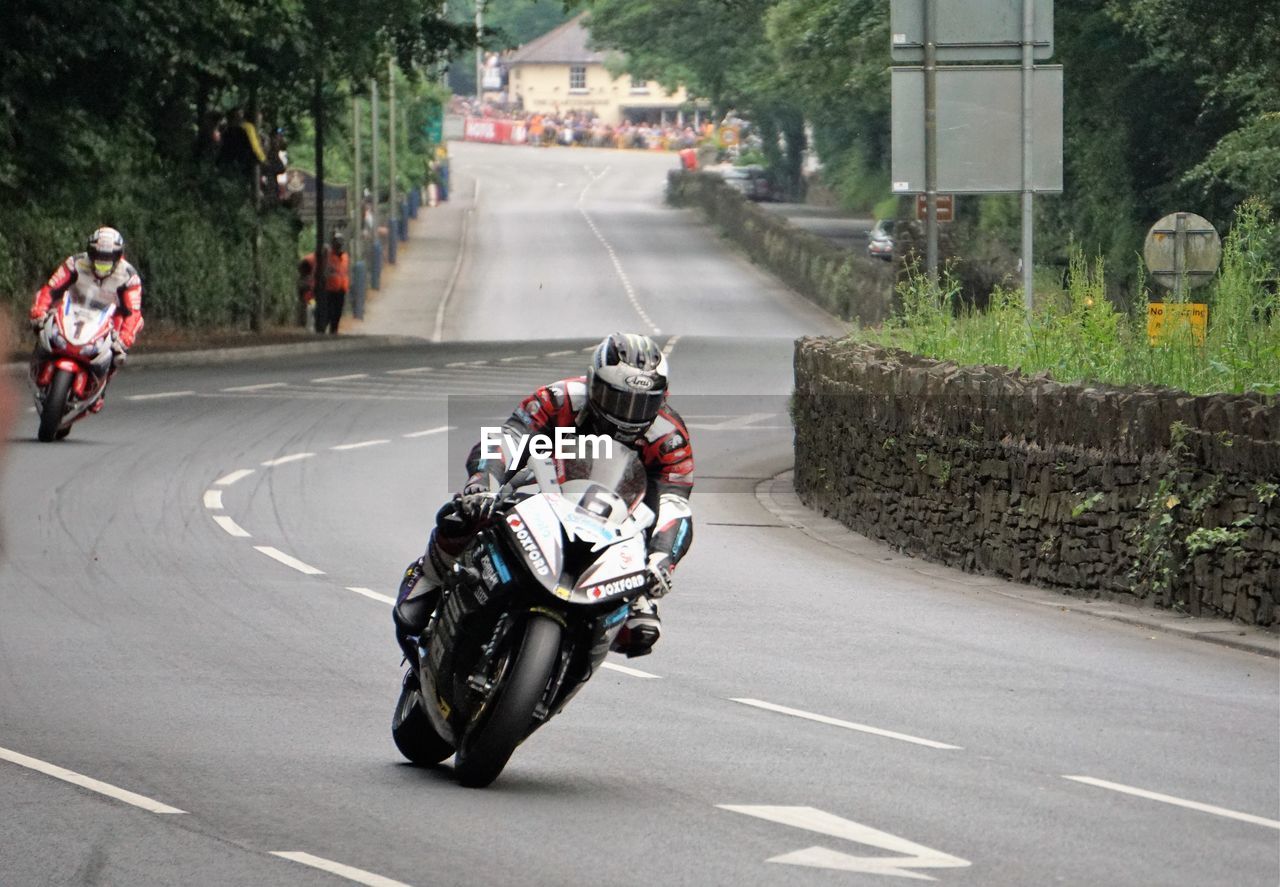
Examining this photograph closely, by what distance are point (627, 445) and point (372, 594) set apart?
5.13 metres

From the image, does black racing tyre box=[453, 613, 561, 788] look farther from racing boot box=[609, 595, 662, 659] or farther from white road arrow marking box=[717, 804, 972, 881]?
white road arrow marking box=[717, 804, 972, 881]

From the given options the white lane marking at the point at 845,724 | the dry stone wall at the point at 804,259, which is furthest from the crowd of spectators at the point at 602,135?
the white lane marking at the point at 845,724

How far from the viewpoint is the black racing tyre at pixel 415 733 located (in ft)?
28.1

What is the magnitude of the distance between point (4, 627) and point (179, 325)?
2752 cm

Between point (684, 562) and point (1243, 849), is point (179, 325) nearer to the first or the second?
point (684, 562)

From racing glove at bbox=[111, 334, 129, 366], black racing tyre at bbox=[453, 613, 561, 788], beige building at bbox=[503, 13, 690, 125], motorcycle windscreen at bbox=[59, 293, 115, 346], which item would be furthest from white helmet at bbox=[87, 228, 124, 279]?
beige building at bbox=[503, 13, 690, 125]

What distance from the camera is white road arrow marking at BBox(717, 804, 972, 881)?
7105mm

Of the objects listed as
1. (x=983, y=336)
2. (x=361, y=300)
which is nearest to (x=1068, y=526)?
(x=983, y=336)

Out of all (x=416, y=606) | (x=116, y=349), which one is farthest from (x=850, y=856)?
(x=116, y=349)

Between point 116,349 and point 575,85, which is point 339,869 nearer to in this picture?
point 116,349

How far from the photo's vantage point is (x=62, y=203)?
112ft

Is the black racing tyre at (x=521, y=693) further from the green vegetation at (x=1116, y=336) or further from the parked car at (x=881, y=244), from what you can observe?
the parked car at (x=881, y=244)

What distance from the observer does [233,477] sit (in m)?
19.2

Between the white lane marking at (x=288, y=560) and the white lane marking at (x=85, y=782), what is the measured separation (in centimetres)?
548
